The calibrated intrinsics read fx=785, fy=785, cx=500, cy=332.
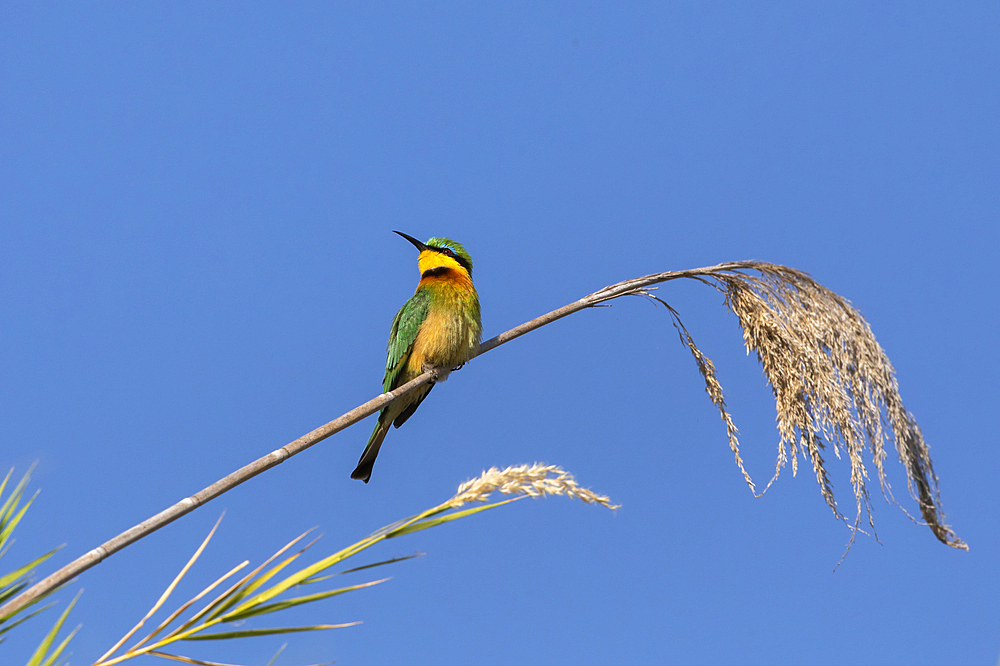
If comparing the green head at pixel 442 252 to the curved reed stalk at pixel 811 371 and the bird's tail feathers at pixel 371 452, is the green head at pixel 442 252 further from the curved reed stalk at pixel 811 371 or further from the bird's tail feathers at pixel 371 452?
the curved reed stalk at pixel 811 371

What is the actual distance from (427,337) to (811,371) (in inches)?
94.6

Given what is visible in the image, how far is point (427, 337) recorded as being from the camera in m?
4.54

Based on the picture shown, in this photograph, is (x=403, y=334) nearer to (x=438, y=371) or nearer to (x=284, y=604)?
(x=438, y=371)

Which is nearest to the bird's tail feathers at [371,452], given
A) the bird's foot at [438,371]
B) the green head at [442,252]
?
the bird's foot at [438,371]

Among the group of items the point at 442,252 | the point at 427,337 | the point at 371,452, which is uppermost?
the point at 442,252

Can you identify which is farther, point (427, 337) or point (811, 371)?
point (427, 337)

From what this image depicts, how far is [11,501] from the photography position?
1.98 m

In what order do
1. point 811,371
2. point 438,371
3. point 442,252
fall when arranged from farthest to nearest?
1. point 442,252
2. point 438,371
3. point 811,371

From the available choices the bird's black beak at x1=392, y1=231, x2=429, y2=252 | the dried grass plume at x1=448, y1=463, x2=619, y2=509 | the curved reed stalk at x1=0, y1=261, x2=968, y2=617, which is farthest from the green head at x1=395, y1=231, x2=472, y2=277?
the dried grass plume at x1=448, y1=463, x2=619, y2=509

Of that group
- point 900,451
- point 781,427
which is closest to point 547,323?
point 781,427

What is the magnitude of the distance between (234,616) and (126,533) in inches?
15.7

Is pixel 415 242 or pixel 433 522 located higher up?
pixel 415 242

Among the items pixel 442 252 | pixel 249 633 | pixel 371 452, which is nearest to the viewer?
pixel 249 633

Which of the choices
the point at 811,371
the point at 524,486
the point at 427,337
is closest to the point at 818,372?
the point at 811,371
